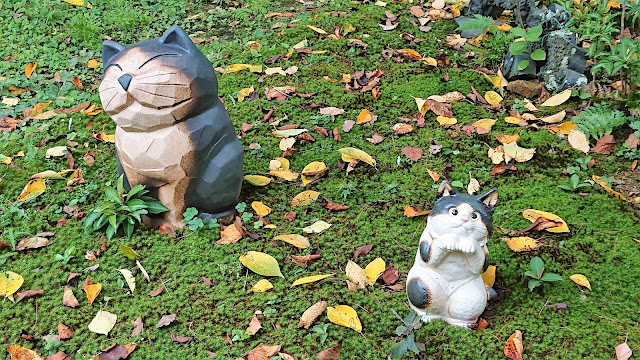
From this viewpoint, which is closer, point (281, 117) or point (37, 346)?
point (37, 346)

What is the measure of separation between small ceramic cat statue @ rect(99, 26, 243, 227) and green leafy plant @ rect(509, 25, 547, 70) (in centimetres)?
268

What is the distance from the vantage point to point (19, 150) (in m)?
4.68

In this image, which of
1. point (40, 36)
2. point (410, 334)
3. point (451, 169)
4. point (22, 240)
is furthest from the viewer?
point (40, 36)

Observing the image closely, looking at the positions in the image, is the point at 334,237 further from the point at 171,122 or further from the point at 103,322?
the point at 103,322

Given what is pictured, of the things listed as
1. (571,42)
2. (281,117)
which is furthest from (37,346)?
(571,42)

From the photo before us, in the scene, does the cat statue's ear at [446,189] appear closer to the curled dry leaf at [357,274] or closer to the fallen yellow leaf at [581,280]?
the curled dry leaf at [357,274]

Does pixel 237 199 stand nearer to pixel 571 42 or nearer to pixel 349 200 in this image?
pixel 349 200

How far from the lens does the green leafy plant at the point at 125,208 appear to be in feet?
12.1

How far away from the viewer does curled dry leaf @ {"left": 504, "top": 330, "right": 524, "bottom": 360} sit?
2.91 metres

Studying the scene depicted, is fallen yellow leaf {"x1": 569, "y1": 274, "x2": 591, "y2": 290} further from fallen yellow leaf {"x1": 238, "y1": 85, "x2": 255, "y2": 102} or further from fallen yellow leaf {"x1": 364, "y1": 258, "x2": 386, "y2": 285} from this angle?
fallen yellow leaf {"x1": 238, "y1": 85, "x2": 255, "y2": 102}

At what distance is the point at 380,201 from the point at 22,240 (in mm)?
2374

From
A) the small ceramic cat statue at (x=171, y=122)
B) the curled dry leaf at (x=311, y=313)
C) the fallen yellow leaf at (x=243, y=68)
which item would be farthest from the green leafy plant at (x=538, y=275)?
the fallen yellow leaf at (x=243, y=68)

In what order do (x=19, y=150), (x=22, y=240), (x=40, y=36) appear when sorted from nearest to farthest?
(x=22, y=240), (x=19, y=150), (x=40, y=36)

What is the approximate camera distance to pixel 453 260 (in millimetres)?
2896
